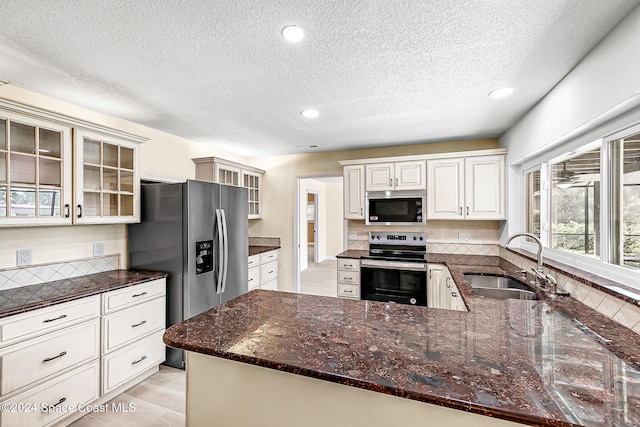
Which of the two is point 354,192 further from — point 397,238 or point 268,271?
point 268,271

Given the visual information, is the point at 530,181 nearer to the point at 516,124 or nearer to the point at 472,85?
the point at 516,124

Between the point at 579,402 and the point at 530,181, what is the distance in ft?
9.25

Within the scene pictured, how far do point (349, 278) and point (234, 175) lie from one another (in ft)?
7.09

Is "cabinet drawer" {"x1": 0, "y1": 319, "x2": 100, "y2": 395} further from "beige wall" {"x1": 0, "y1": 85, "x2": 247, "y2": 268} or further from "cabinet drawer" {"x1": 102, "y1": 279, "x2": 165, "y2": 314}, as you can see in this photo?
"beige wall" {"x1": 0, "y1": 85, "x2": 247, "y2": 268}

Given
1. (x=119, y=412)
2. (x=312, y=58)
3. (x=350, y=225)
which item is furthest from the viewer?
(x=350, y=225)

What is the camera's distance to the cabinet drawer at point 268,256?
420 centimetres

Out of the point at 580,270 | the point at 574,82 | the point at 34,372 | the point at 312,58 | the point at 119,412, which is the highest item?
the point at 312,58

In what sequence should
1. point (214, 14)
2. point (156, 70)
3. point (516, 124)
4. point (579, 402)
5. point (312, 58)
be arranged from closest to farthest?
point (579, 402) < point (214, 14) < point (312, 58) < point (156, 70) < point (516, 124)

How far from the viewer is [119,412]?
2111mm

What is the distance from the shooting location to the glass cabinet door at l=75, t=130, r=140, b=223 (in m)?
2.30

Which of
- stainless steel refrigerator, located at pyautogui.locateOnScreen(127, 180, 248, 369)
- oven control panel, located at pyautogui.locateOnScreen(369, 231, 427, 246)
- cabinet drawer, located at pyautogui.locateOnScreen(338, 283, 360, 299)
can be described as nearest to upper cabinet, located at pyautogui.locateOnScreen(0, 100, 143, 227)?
stainless steel refrigerator, located at pyautogui.locateOnScreen(127, 180, 248, 369)

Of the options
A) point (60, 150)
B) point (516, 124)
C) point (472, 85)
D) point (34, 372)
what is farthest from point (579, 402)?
point (60, 150)

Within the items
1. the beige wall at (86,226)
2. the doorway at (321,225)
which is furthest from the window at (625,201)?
the doorway at (321,225)

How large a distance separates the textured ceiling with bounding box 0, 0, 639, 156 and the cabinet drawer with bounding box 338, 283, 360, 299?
199 centimetres
